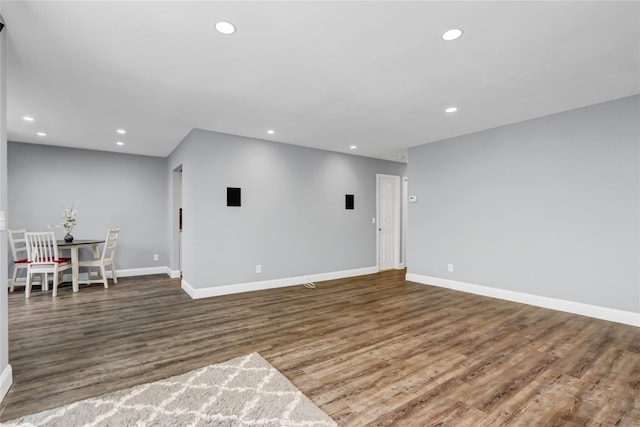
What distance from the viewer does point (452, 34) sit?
227cm

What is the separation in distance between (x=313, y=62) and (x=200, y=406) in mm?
2789

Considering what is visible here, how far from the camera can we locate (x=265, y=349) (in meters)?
2.79

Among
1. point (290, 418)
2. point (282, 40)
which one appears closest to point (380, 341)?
point (290, 418)

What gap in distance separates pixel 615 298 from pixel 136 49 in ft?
18.4

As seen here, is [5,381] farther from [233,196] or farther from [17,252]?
[17,252]

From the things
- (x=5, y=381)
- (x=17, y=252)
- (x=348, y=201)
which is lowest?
(x=5, y=381)

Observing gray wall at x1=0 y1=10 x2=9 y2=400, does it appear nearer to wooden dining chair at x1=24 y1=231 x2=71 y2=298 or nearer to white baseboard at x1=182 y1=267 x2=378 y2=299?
A: white baseboard at x1=182 y1=267 x2=378 y2=299

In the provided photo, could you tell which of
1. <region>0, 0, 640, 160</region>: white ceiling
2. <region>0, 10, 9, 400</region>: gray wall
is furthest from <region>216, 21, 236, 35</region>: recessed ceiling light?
<region>0, 10, 9, 400</region>: gray wall

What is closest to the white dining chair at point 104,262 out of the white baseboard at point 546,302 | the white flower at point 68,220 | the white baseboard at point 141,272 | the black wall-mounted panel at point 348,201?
the white baseboard at point 141,272

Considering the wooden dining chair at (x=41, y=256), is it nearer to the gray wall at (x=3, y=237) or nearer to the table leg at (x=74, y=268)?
the table leg at (x=74, y=268)

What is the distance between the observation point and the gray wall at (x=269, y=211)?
184 inches

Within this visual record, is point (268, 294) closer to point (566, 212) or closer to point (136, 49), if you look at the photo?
point (136, 49)

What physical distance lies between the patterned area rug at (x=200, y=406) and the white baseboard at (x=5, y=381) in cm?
39

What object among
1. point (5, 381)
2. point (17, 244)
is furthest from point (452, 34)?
point (17, 244)
